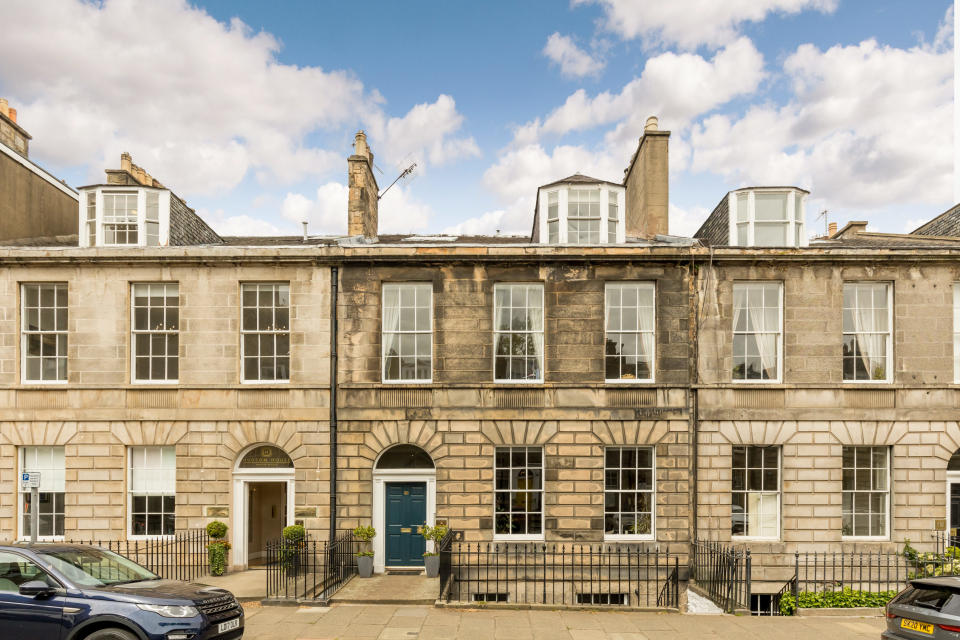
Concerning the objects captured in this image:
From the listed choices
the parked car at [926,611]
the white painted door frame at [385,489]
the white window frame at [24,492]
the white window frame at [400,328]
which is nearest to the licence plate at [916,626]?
the parked car at [926,611]

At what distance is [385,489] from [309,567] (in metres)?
2.66

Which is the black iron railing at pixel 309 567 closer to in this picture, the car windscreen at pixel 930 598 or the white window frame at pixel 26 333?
the white window frame at pixel 26 333

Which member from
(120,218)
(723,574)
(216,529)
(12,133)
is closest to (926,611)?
(723,574)

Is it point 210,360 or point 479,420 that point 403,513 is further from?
point 210,360

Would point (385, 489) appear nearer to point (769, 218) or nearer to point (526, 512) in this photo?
point (526, 512)

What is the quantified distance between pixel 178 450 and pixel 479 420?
7.79 meters

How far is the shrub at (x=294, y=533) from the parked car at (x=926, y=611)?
11.9 metres

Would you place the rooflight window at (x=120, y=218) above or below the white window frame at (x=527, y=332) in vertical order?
above

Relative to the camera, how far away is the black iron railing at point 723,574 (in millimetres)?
12523

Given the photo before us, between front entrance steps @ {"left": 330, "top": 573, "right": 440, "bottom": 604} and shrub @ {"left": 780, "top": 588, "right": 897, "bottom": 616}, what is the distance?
813 cm

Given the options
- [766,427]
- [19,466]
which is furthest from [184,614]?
[766,427]

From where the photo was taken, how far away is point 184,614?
8.22 m

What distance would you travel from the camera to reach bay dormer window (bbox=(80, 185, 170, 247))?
635 inches

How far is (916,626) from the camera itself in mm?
8617
